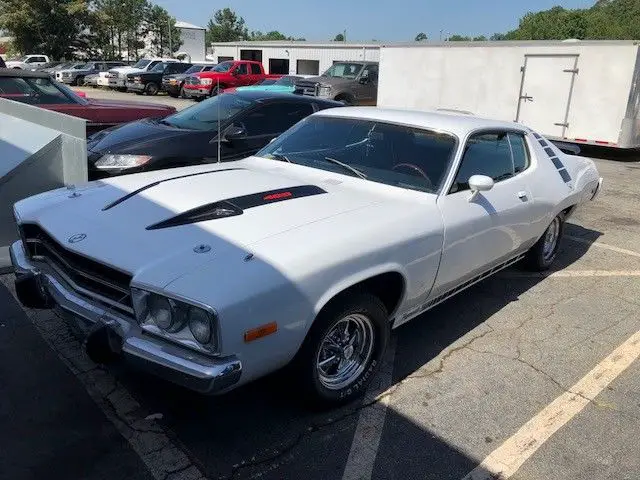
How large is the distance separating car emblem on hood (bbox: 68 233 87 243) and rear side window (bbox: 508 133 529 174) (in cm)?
317

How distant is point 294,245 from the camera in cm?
266

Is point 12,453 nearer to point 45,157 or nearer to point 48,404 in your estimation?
point 48,404

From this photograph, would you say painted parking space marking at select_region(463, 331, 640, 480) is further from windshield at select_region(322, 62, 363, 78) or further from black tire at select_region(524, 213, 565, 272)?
windshield at select_region(322, 62, 363, 78)

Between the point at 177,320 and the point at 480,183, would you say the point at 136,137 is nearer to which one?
the point at 480,183

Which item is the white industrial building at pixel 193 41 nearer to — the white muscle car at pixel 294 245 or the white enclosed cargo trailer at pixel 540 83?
the white enclosed cargo trailer at pixel 540 83

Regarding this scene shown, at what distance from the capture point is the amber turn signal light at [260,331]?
2383mm

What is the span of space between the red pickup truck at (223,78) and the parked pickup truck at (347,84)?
18.6 ft

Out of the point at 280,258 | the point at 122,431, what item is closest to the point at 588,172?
the point at 280,258

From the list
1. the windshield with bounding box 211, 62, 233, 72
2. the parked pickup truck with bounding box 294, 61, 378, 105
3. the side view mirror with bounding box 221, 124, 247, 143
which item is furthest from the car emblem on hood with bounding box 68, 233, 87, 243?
the windshield with bounding box 211, 62, 233, 72

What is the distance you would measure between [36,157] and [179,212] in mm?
2928

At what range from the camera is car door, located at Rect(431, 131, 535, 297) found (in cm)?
351

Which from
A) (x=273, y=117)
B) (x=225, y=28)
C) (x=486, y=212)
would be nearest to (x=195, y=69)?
(x=273, y=117)

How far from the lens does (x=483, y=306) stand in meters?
4.52

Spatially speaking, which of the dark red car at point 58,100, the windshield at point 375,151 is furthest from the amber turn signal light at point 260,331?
the dark red car at point 58,100
